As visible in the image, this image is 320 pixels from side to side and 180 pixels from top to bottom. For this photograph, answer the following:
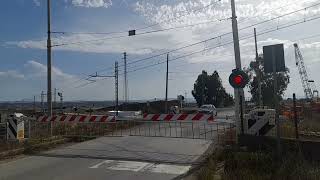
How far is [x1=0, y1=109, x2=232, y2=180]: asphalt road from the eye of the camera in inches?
517

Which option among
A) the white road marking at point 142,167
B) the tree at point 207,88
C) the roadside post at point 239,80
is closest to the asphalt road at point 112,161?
the white road marking at point 142,167

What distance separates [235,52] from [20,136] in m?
9.51

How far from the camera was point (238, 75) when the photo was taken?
17359 mm

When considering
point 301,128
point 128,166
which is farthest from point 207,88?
point 128,166

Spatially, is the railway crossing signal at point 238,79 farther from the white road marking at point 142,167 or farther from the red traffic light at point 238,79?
the white road marking at point 142,167

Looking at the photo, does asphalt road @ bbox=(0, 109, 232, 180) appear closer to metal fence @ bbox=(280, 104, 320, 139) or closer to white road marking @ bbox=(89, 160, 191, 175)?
white road marking @ bbox=(89, 160, 191, 175)

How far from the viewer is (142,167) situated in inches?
573

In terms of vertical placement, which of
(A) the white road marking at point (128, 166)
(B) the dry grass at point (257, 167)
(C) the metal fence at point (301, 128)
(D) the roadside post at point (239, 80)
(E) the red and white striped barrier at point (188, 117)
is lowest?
(A) the white road marking at point (128, 166)

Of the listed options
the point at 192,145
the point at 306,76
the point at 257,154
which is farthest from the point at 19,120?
the point at 306,76

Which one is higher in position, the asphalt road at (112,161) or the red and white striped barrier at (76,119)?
the red and white striped barrier at (76,119)

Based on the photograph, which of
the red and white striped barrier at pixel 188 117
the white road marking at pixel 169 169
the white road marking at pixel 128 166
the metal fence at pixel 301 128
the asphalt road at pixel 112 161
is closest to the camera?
the asphalt road at pixel 112 161

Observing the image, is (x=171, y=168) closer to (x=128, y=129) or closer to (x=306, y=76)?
(x=128, y=129)

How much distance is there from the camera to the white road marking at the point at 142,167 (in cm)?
1396

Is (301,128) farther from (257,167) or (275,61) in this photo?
(257,167)
